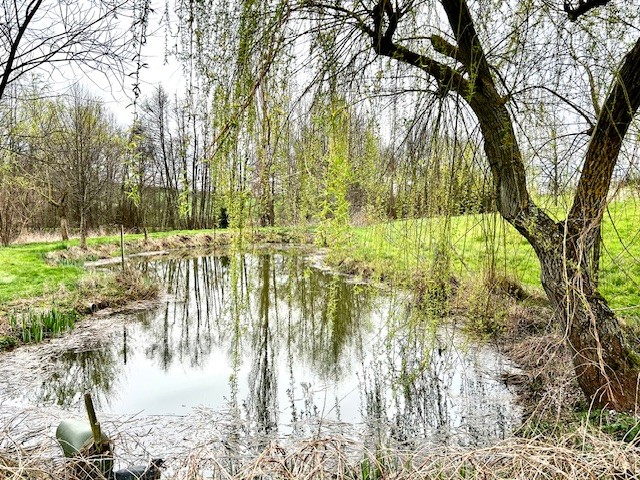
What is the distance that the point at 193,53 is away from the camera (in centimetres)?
125

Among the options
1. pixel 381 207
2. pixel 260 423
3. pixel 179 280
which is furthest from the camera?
pixel 179 280

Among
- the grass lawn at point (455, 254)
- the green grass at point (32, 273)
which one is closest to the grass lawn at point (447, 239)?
the grass lawn at point (455, 254)

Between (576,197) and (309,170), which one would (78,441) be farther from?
(576,197)

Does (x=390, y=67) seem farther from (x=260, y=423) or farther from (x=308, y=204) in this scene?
(x=260, y=423)

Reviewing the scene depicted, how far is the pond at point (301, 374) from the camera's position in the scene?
2.79 m

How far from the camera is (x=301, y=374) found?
12.9 feet

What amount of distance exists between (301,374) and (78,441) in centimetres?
230

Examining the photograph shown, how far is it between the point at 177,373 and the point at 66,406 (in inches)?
40.1

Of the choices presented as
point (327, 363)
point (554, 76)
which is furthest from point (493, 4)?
point (327, 363)

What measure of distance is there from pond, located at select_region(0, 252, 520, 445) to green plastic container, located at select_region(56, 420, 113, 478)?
58cm

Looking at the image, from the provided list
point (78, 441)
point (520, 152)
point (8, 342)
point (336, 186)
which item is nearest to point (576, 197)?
point (520, 152)

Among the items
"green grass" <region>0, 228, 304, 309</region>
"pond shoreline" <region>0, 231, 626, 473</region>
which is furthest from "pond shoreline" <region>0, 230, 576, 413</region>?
"green grass" <region>0, 228, 304, 309</region>

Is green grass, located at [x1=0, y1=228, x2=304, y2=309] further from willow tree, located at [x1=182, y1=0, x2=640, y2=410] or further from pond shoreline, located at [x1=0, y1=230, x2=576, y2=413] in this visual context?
willow tree, located at [x1=182, y1=0, x2=640, y2=410]

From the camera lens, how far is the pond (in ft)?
9.14
